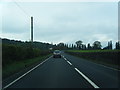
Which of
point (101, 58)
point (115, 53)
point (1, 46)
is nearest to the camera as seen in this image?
point (1, 46)

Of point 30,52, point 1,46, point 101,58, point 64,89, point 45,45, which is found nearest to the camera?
point 64,89

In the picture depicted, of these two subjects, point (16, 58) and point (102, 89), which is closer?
point (102, 89)

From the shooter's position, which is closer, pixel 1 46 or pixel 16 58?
pixel 1 46

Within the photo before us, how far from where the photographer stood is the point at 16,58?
3575cm

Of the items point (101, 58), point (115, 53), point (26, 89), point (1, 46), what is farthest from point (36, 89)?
point (101, 58)

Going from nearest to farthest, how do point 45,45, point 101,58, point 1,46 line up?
point 1,46 → point 101,58 → point 45,45

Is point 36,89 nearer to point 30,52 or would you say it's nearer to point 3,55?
point 3,55

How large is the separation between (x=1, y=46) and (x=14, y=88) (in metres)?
15.0

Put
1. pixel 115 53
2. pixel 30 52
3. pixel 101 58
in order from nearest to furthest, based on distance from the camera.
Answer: pixel 115 53, pixel 101 58, pixel 30 52

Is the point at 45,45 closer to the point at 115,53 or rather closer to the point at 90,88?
the point at 115,53

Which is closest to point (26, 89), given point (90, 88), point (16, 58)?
point (90, 88)

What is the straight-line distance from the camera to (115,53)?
103 feet

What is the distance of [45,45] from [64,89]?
172583 millimetres

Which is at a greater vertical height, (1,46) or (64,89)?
(1,46)
